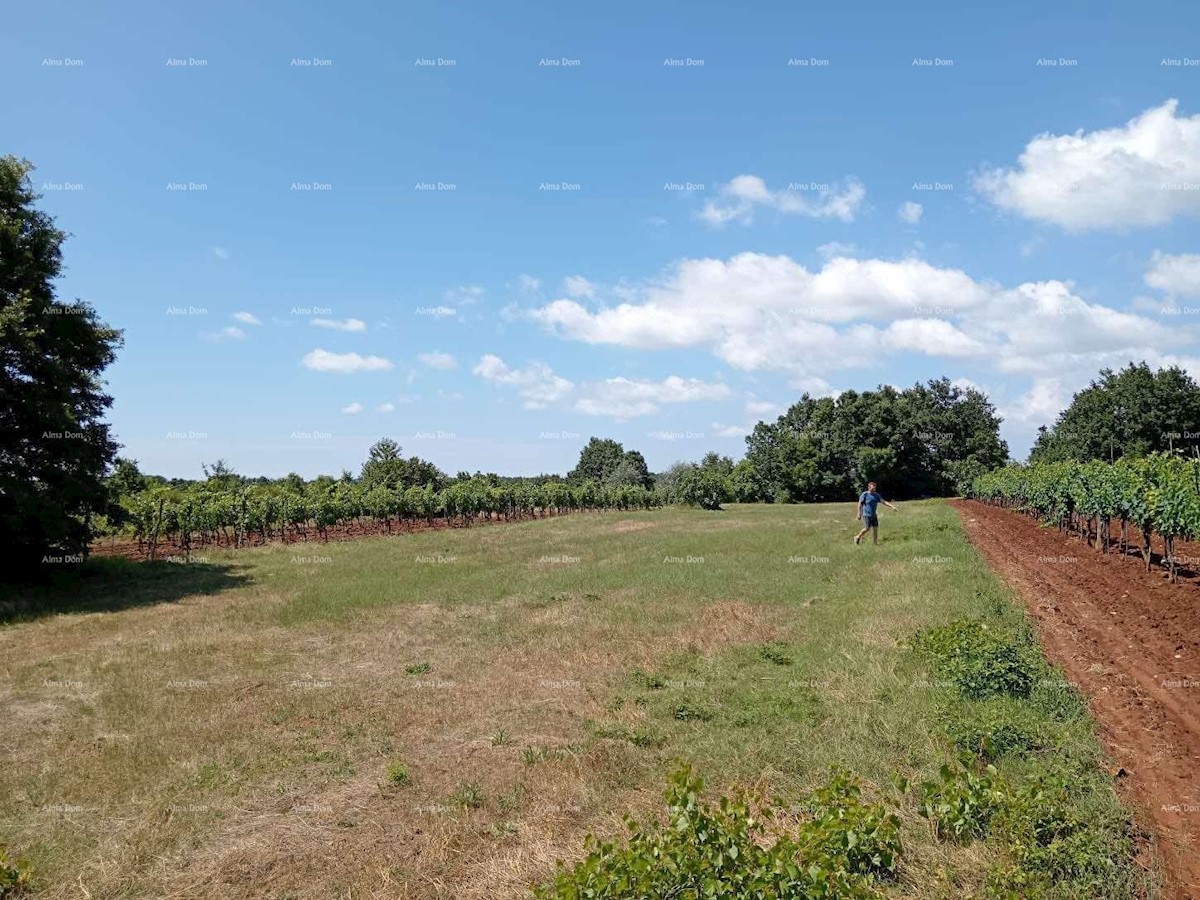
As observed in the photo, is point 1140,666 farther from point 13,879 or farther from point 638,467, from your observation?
point 638,467

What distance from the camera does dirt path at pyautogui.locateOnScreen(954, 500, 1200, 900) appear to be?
6.74 meters

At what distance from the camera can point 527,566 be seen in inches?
1072

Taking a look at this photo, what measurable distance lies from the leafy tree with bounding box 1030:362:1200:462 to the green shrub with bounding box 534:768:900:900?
267 feet

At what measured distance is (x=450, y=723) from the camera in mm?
10602

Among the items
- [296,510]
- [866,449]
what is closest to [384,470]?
[296,510]

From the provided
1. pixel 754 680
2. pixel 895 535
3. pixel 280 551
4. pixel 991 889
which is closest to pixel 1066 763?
pixel 991 889

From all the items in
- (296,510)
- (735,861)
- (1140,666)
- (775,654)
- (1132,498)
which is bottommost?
(775,654)

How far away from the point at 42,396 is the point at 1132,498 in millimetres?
34744

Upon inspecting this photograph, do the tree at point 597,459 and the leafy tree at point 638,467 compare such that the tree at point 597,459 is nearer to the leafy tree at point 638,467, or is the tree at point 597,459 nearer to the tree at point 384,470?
the leafy tree at point 638,467

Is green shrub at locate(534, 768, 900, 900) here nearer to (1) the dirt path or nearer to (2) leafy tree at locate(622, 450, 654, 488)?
(1) the dirt path

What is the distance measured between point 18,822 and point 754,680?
387 inches

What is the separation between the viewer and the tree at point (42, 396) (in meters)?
22.3

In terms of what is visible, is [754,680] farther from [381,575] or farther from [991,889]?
[381,575]

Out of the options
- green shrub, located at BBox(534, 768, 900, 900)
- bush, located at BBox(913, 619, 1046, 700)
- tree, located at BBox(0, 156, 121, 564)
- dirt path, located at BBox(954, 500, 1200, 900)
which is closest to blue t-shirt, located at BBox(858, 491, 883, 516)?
dirt path, located at BBox(954, 500, 1200, 900)
